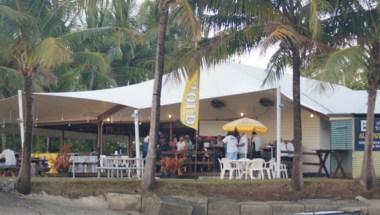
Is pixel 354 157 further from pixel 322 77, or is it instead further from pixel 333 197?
pixel 322 77

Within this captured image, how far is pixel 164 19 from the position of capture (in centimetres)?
1609

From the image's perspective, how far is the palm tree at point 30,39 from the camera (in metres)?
15.4

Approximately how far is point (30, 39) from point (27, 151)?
2877 millimetres

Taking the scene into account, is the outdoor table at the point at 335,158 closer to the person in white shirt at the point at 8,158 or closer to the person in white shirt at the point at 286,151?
the person in white shirt at the point at 286,151

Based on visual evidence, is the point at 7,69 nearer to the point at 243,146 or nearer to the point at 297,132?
the point at 243,146

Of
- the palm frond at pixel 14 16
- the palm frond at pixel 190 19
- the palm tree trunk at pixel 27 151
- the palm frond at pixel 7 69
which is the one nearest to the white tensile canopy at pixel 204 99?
the palm frond at pixel 7 69

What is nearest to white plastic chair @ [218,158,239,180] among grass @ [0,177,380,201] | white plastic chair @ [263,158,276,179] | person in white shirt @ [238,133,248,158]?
white plastic chair @ [263,158,276,179]

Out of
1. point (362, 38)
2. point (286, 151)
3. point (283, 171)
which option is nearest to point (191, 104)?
point (283, 171)

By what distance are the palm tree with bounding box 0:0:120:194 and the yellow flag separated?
3.44 m

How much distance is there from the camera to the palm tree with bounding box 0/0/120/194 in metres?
15.4

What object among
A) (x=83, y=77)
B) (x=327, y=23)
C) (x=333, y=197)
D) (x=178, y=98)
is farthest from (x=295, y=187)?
(x=83, y=77)

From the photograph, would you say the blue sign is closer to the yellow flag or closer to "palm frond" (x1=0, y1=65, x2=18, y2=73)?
the yellow flag

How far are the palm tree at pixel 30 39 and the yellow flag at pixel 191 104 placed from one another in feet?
11.3

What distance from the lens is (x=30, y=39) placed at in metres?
16.2
